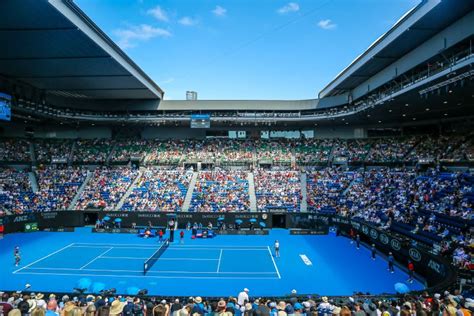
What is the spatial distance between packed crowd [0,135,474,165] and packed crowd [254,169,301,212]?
16.3 feet

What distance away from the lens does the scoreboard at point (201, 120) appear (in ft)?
151

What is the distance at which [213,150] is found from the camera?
5184 centimetres

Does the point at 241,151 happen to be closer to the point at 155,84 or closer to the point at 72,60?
the point at 155,84

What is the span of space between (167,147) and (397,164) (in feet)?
116

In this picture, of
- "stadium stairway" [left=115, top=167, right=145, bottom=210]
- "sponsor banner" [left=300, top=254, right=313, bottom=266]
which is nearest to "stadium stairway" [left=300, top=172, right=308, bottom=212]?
"sponsor banner" [left=300, top=254, right=313, bottom=266]

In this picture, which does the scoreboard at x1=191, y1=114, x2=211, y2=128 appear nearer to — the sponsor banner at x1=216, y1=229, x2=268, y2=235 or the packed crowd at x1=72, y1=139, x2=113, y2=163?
the packed crowd at x1=72, y1=139, x2=113, y2=163

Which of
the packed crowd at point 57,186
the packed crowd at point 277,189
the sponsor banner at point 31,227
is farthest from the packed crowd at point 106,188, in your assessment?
the packed crowd at point 277,189

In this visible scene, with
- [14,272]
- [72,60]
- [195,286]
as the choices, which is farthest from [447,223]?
[72,60]

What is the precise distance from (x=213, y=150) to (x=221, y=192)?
12.0 metres

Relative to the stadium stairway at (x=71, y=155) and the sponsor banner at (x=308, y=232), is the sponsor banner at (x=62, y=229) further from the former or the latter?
the sponsor banner at (x=308, y=232)

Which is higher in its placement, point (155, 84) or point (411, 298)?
point (155, 84)

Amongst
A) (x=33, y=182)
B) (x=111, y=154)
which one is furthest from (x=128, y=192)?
(x=33, y=182)

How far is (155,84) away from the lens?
45188mm

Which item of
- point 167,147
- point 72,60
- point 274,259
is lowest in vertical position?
point 274,259
